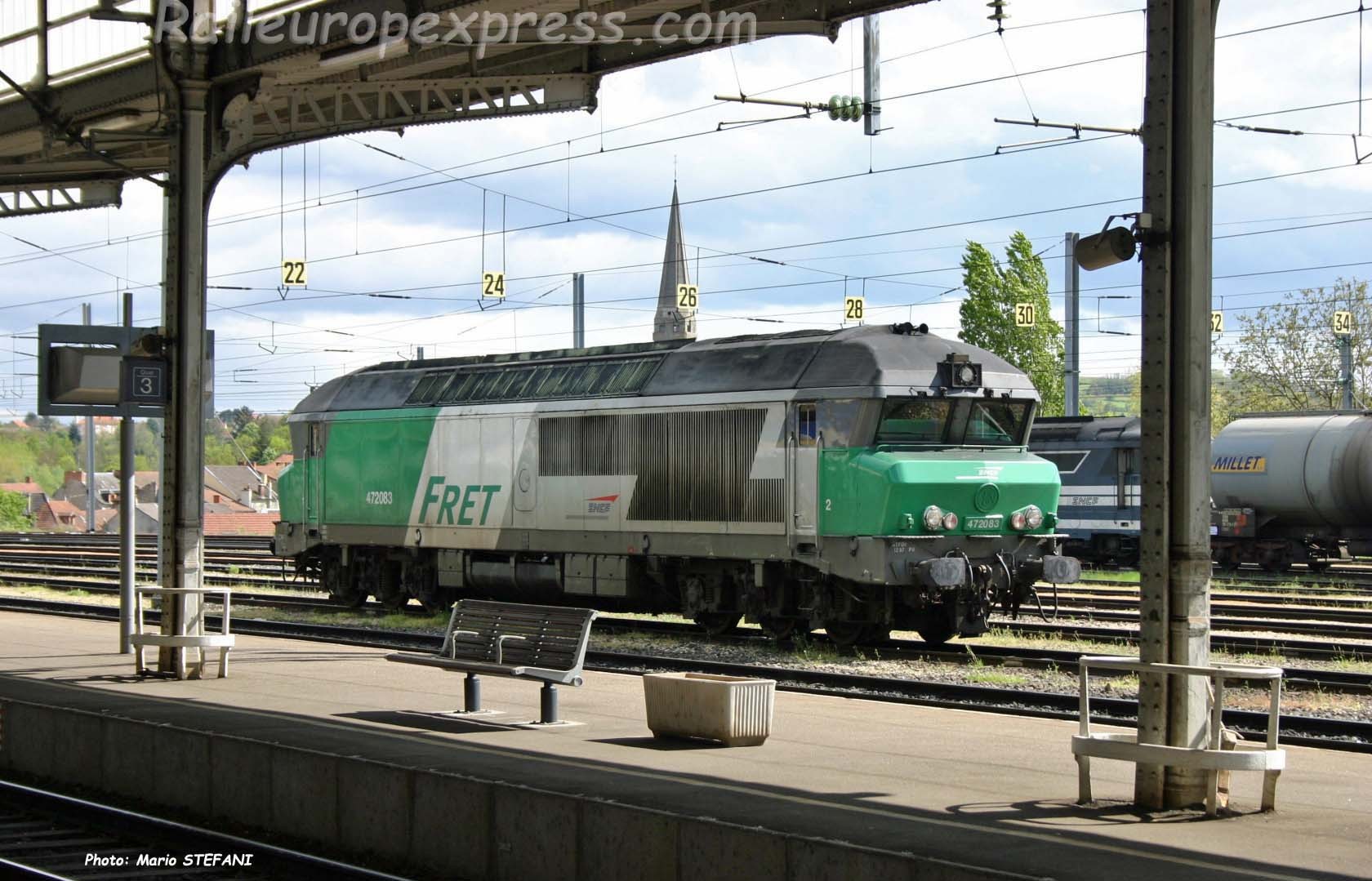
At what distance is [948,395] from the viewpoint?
18.8 m

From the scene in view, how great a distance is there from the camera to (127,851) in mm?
9227

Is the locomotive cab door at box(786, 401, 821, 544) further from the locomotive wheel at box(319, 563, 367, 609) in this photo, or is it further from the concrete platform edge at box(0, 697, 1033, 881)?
the locomotive wheel at box(319, 563, 367, 609)

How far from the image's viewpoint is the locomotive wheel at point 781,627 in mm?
19578

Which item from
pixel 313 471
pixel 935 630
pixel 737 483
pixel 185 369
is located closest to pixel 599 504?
pixel 737 483

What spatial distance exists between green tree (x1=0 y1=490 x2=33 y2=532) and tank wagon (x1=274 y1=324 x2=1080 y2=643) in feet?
218

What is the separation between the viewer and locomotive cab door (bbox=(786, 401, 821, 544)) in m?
18.6

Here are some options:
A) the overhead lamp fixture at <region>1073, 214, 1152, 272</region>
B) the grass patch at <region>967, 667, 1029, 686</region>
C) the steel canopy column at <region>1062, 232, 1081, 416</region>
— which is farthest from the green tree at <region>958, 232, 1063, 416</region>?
the overhead lamp fixture at <region>1073, 214, 1152, 272</region>

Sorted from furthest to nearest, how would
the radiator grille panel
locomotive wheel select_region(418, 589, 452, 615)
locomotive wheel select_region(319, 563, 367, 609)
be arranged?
1. locomotive wheel select_region(319, 563, 367, 609)
2. locomotive wheel select_region(418, 589, 452, 615)
3. the radiator grille panel

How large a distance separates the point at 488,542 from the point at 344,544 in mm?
3826

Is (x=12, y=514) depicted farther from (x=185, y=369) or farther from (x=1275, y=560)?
(x=185, y=369)

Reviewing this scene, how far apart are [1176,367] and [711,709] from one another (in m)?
4.03

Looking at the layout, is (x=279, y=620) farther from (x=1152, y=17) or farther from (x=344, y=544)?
(x=1152, y=17)

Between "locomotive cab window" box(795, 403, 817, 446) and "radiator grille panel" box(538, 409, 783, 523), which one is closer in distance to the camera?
"locomotive cab window" box(795, 403, 817, 446)

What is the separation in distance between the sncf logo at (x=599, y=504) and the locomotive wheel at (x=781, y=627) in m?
2.69
